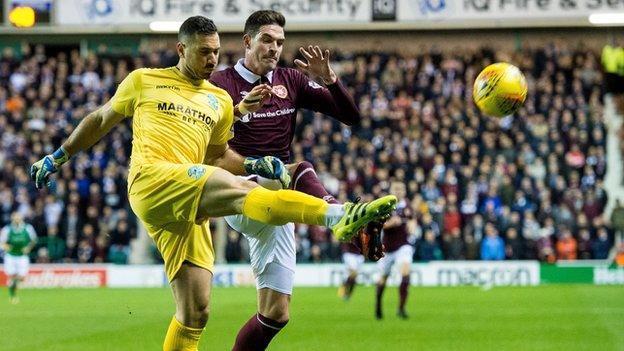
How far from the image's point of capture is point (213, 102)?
24.4 ft

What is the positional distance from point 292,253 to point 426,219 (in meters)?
17.4

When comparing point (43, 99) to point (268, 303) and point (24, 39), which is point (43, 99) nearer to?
point (24, 39)

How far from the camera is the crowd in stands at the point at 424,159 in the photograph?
25.3 metres

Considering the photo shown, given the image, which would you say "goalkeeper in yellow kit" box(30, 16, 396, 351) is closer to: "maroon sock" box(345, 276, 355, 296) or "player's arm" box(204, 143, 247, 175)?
"player's arm" box(204, 143, 247, 175)

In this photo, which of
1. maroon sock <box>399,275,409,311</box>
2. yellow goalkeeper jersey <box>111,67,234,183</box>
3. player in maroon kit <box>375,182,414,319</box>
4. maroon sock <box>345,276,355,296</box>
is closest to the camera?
yellow goalkeeper jersey <box>111,67,234,183</box>

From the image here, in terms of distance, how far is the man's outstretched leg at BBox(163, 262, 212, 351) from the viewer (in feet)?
24.2

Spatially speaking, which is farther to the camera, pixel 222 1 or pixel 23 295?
pixel 222 1

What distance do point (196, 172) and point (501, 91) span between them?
262 cm

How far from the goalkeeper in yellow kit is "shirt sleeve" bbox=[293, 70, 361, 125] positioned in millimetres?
727

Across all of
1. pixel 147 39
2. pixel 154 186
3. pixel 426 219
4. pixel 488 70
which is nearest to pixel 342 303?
pixel 426 219

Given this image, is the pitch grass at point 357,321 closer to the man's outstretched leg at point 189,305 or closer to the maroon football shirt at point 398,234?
the maroon football shirt at point 398,234

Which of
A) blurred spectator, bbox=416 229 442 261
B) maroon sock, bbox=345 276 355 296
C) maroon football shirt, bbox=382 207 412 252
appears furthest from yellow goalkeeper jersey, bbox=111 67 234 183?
blurred spectator, bbox=416 229 442 261

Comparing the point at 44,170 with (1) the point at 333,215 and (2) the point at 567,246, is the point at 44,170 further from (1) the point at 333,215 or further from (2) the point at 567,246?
(2) the point at 567,246

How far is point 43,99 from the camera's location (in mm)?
29438
